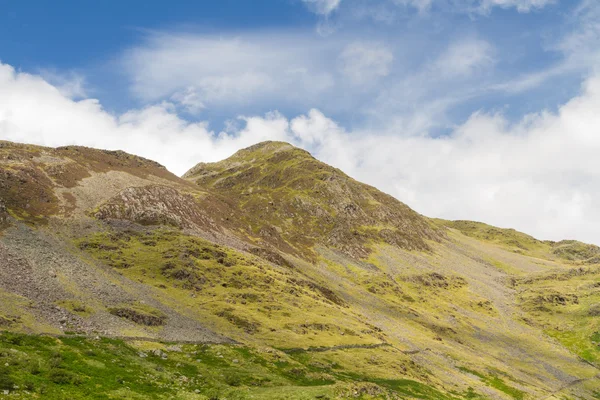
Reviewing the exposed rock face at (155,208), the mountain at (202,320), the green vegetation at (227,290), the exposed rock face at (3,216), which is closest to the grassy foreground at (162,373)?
the mountain at (202,320)

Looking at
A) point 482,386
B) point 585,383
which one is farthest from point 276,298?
point 585,383

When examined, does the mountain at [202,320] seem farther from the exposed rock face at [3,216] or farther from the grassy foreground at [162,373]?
the exposed rock face at [3,216]

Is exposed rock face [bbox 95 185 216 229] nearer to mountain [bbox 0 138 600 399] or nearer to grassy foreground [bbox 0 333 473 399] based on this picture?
mountain [bbox 0 138 600 399]

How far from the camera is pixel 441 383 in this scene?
92.4m

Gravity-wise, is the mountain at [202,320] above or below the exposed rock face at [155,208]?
below

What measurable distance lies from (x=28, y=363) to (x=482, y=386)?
96026 millimetres

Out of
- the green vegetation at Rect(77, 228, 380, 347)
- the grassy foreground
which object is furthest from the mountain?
the green vegetation at Rect(77, 228, 380, 347)

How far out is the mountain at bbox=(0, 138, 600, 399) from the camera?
52.6m

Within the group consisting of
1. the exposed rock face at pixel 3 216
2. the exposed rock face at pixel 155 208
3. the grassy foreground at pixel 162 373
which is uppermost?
the exposed rock face at pixel 155 208

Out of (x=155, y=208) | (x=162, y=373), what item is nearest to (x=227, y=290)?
(x=155, y=208)

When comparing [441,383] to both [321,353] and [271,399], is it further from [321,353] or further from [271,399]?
[271,399]

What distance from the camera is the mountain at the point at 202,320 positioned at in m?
52.6

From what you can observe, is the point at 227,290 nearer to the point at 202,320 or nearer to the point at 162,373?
the point at 202,320

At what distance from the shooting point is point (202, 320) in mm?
99125
